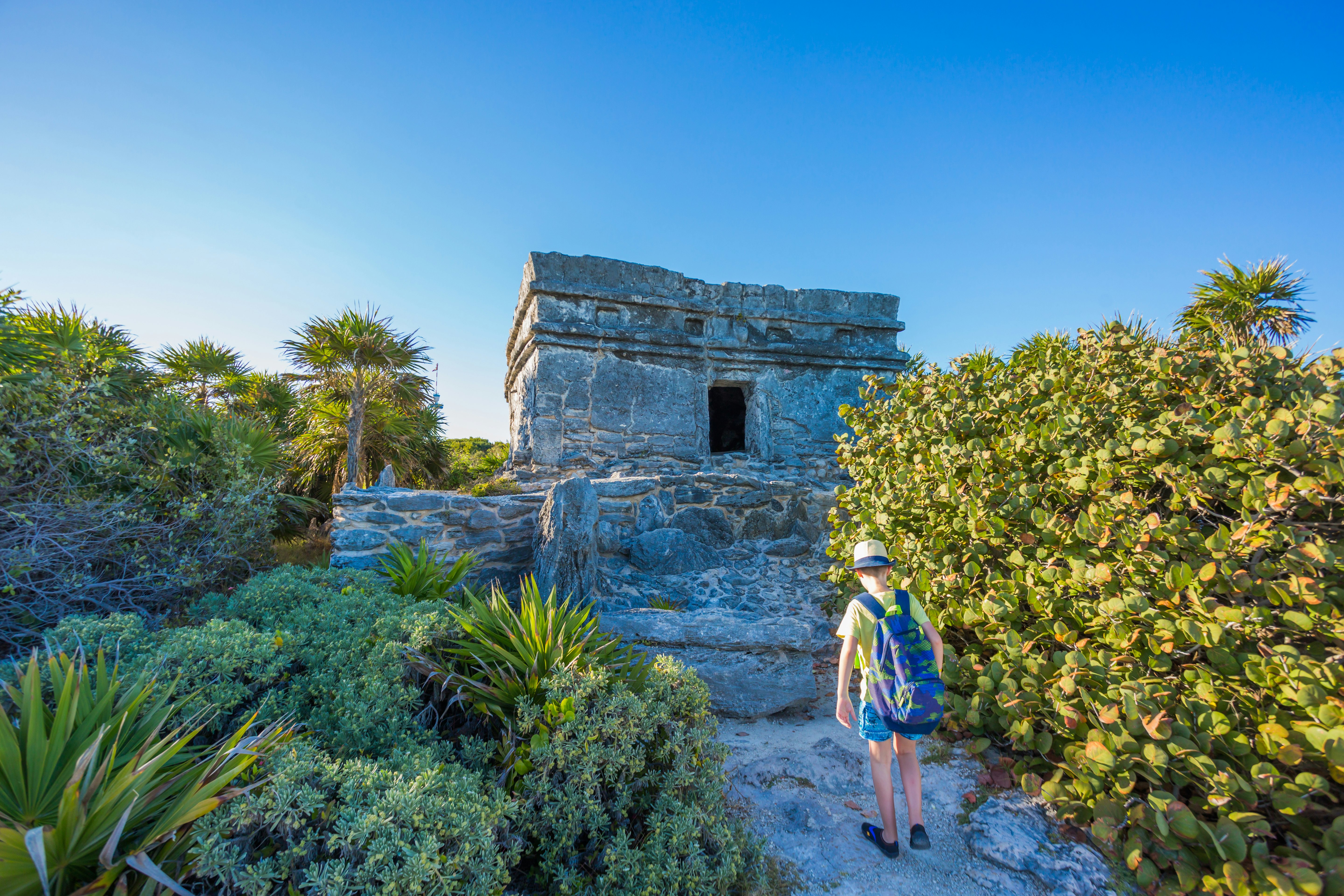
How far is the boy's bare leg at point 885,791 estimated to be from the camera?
8.04ft

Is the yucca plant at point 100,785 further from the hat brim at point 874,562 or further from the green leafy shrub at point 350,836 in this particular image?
the hat brim at point 874,562

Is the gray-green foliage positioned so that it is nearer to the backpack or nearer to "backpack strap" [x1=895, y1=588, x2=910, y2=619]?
the backpack

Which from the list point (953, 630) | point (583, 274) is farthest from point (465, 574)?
point (583, 274)

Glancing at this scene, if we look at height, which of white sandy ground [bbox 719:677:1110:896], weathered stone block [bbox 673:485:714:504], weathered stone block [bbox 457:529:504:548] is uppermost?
weathered stone block [bbox 673:485:714:504]

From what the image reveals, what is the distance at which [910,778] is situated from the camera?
8.16 ft

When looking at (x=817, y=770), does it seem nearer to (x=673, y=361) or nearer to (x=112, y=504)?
(x=112, y=504)

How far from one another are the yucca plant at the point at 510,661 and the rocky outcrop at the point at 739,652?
0.92 meters

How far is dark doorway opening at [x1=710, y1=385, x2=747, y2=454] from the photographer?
36.0 ft

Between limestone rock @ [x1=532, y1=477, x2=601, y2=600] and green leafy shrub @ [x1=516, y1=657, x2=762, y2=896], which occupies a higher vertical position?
limestone rock @ [x1=532, y1=477, x2=601, y2=600]

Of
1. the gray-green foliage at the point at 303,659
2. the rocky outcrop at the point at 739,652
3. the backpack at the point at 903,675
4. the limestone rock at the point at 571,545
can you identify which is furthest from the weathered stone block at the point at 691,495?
the backpack at the point at 903,675

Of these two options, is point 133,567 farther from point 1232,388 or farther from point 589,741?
point 1232,388

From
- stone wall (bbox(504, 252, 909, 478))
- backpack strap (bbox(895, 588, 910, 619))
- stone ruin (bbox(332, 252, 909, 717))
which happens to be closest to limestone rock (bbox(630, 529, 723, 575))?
stone ruin (bbox(332, 252, 909, 717))

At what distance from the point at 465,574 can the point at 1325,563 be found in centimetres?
498

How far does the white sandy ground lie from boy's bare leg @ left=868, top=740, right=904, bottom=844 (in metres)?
0.11
